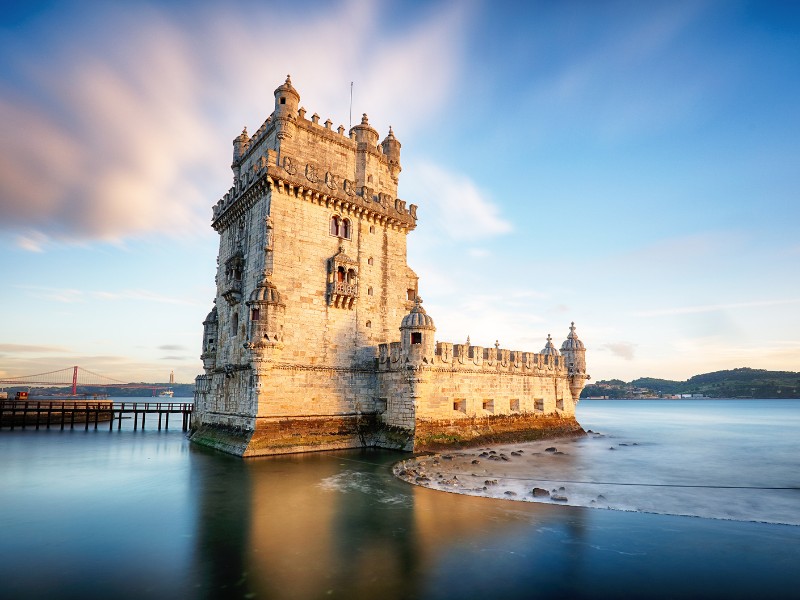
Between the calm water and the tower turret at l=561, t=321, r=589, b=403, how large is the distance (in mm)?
15905

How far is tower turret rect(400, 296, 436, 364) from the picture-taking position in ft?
79.0

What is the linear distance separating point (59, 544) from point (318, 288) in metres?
16.0

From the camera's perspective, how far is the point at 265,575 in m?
8.96

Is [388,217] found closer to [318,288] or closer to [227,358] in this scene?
[318,288]

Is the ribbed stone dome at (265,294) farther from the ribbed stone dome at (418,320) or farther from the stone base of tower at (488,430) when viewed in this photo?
the stone base of tower at (488,430)

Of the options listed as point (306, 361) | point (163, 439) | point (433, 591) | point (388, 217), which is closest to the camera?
point (433, 591)

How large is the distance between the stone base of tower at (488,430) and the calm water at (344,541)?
5.18m

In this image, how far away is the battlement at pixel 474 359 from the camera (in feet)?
84.1

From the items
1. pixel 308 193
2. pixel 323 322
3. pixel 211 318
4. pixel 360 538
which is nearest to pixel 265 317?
pixel 323 322

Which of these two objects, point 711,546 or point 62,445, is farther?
point 62,445

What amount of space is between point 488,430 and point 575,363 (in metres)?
11.3

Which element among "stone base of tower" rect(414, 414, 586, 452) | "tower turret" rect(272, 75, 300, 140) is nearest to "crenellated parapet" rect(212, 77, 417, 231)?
"tower turret" rect(272, 75, 300, 140)

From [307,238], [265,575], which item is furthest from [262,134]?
[265,575]

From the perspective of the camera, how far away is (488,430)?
2808cm
